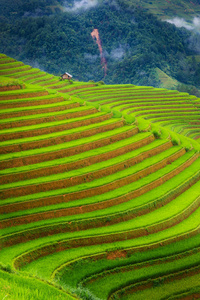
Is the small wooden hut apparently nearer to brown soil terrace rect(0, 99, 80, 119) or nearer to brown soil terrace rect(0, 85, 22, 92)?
brown soil terrace rect(0, 85, 22, 92)

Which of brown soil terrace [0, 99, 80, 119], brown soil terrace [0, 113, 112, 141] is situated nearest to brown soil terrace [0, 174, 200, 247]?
brown soil terrace [0, 113, 112, 141]

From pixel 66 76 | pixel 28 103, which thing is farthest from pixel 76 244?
pixel 66 76

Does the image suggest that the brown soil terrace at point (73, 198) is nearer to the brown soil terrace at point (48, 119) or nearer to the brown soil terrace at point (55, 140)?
the brown soil terrace at point (55, 140)

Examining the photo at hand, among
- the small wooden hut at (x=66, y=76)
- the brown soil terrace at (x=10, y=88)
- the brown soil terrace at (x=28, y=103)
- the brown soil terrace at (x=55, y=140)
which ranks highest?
the brown soil terrace at (x=10, y=88)

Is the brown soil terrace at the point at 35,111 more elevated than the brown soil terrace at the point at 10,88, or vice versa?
the brown soil terrace at the point at 10,88

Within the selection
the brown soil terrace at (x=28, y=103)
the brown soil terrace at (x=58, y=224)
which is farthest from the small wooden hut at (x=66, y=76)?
the brown soil terrace at (x=58, y=224)

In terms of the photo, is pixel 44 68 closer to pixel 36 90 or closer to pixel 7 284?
pixel 36 90

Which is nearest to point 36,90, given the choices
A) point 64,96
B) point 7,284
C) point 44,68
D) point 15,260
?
point 64,96
